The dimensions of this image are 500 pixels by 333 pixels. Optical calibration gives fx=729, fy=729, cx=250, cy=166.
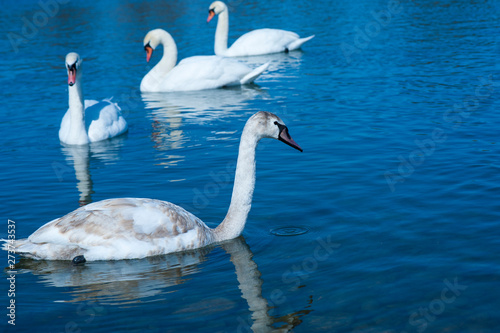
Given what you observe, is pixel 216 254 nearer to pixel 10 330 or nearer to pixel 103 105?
pixel 10 330

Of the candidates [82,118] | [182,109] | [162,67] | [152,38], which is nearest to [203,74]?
[162,67]

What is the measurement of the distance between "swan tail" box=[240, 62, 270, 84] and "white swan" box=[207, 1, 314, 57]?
15.6ft

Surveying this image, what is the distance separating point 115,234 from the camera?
25.0ft

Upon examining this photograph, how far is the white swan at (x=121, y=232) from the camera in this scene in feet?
25.0

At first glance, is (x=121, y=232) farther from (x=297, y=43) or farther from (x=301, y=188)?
(x=297, y=43)

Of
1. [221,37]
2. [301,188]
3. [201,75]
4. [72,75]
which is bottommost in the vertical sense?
[301,188]

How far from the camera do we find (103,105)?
46.7 ft

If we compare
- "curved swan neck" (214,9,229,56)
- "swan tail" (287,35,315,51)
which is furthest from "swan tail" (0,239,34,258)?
"swan tail" (287,35,315,51)

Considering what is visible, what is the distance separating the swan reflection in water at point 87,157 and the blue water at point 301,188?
63mm

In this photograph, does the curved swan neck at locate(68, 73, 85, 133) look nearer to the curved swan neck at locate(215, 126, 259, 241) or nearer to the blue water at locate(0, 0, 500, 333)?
the blue water at locate(0, 0, 500, 333)

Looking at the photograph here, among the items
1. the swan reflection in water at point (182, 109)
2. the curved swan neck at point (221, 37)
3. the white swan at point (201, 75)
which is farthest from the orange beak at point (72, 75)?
the curved swan neck at point (221, 37)

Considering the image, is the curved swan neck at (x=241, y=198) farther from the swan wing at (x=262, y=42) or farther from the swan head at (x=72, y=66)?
the swan wing at (x=262, y=42)

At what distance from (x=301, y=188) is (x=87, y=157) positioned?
178 inches

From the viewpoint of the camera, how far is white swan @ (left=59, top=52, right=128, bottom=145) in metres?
13.1
